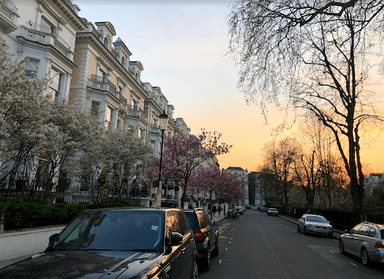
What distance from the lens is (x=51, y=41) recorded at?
19.8 meters

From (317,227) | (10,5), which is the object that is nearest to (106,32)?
(10,5)

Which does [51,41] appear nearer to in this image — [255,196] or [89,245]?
[89,245]

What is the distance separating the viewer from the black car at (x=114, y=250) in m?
2.88

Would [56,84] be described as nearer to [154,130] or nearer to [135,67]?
[135,67]

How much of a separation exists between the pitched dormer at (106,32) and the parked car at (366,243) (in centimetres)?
2735

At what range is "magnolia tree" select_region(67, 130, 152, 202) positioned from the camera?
55.6ft

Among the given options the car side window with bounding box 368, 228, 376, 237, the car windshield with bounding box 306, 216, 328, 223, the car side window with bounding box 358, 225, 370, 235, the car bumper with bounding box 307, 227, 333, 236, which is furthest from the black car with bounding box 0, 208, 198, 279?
the car windshield with bounding box 306, 216, 328, 223

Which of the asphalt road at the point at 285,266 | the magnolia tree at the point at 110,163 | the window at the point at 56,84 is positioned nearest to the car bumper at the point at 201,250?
the asphalt road at the point at 285,266

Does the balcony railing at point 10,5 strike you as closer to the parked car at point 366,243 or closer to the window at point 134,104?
the window at point 134,104

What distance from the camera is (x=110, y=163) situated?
17703mm

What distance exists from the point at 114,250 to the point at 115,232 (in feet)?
1.24

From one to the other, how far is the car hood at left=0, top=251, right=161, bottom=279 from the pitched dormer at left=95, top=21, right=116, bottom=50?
96.5 feet

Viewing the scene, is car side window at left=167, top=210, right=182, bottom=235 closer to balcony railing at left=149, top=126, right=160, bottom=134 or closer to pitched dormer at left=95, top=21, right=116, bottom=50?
pitched dormer at left=95, top=21, right=116, bottom=50

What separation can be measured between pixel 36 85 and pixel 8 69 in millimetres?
1042
